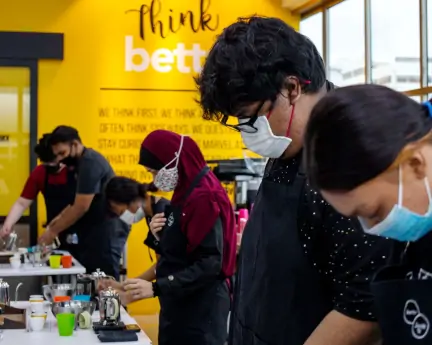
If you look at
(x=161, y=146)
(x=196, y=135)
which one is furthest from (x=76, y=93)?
(x=161, y=146)

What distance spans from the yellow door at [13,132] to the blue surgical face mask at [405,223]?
619cm

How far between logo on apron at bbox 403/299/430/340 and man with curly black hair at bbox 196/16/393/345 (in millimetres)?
308

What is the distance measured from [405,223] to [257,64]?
0.62m

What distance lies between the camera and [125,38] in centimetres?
733

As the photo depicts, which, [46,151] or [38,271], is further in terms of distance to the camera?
[46,151]

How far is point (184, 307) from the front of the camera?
3.28 m

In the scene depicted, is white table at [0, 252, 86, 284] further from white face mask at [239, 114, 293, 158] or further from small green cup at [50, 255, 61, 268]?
white face mask at [239, 114, 293, 158]

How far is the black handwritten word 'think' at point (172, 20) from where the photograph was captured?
7363 mm

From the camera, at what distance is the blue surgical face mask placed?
119 centimetres

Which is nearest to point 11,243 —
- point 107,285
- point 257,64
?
point 107,285

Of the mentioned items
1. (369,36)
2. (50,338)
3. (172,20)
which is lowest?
(50,338)

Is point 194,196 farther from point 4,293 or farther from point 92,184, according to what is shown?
point 92,184

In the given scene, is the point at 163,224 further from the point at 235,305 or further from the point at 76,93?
the point at 76,93

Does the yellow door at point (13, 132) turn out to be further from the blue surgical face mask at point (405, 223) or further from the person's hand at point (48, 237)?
the blue surgical face mask at point (405, 223)
